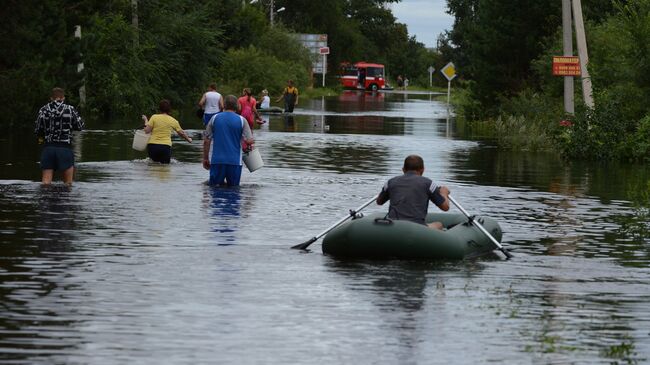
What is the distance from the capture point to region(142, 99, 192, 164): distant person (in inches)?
1155

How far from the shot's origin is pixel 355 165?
107 ft

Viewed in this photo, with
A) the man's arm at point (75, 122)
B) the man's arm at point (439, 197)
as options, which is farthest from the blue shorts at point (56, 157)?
the man's arm at point (439, 197)

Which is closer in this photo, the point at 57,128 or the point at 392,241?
the point at 392,241

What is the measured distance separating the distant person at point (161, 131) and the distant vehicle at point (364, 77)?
118m

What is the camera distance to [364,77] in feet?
486

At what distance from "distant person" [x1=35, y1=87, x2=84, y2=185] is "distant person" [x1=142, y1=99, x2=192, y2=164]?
17.4ft

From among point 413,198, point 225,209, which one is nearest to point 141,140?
point 225,209

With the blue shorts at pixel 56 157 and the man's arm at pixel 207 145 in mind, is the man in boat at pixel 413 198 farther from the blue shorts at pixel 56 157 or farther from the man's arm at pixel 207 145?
the man's arm at pixel 207 145

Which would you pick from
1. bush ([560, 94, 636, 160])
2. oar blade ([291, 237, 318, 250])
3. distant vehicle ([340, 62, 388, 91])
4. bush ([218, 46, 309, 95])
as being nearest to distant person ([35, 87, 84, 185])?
oar blade ([291, 237, 318, 250])

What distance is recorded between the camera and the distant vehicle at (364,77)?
485 feet

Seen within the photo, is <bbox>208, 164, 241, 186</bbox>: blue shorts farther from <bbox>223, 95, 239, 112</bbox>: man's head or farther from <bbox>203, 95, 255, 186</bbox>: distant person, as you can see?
<bbox>223, 95, 239, 112</bbox>: man's head

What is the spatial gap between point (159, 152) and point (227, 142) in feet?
18.2

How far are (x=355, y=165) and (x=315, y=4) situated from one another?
115971mm

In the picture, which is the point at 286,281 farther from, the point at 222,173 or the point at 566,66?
the point at 566,66
